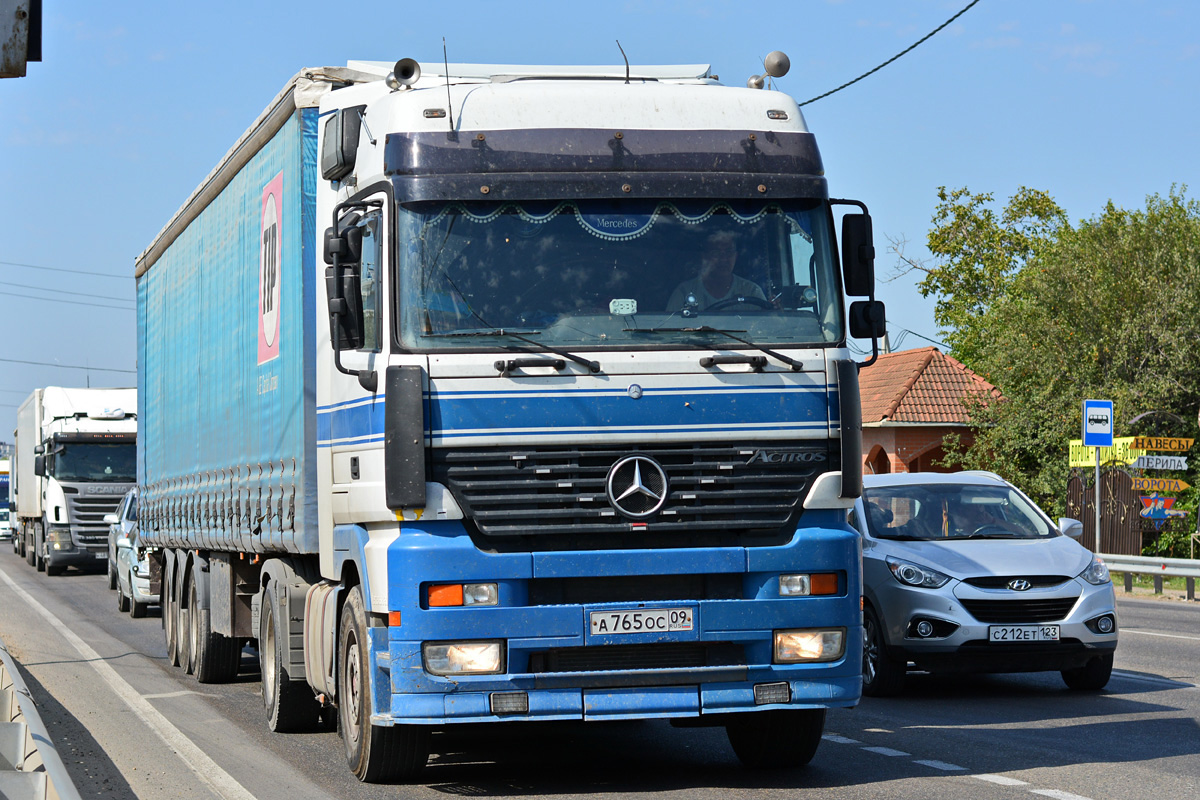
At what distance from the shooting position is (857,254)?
27.3 ft

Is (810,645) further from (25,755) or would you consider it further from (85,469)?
(85,469)

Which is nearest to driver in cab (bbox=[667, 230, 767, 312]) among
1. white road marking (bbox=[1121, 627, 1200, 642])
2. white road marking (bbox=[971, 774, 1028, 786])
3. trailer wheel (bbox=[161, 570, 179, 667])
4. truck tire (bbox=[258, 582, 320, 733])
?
white road marking (bbox=[971, 774, 1028, 786])

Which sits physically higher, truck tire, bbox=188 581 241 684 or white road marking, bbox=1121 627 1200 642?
truck tire, bbox=188 581 241 684

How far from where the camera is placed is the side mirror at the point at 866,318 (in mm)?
8375

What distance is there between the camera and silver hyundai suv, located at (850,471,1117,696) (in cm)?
1139

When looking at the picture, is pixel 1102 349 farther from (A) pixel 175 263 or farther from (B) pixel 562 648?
(B) pixel 562 648

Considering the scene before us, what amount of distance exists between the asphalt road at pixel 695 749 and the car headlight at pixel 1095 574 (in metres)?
0.84

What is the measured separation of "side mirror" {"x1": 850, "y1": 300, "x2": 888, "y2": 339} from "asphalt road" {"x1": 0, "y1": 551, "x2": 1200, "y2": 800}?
7.51ft

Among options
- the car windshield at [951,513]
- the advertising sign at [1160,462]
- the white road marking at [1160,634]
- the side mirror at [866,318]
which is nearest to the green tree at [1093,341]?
the advertising sign at [1160,462]

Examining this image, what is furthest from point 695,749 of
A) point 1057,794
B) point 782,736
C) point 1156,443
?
point 1156,443

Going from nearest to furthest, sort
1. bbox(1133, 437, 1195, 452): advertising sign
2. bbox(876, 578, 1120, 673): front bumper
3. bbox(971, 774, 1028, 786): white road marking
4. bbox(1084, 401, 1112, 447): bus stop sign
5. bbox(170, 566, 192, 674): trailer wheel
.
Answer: bbox(971, 774, 1028, 786): white road marking, bbox(876, 578, 1120, 673): front bumper, bbox(170, 566, 192, 674): trailer wheel, bbox(1084, 401, 1112, 447): bus stop sign, bbox(1133, 437, 1195, 452): advertising sign

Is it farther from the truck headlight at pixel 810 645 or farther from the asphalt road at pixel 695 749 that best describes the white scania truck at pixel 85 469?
the truck headlight at pixel 810 645

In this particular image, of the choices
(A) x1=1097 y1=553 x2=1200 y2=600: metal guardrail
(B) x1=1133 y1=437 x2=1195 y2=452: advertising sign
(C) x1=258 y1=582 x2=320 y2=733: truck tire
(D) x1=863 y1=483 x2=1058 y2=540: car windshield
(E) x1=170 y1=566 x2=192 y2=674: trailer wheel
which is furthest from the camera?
(B) x1=1133 y1=437 x2=1195 y2=452: advertising sign

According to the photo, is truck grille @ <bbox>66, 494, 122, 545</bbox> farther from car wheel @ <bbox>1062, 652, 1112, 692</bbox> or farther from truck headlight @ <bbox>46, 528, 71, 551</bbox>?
car wheel @ <bbox>1062, 652, 1112, 692</bbox>
